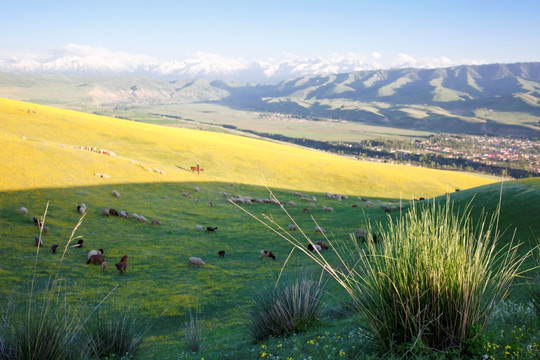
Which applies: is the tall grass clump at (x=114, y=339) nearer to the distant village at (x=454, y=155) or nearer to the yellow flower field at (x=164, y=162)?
the yellow flower field at (x=164, y=162)

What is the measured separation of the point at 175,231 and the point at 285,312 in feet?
50.6

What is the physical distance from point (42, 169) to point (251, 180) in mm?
22473

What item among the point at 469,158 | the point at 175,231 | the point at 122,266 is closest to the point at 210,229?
the point at 175,231

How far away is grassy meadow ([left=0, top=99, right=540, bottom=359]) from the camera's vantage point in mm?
10188

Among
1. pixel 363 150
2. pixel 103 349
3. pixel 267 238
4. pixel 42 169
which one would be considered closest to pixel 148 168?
pixel 42 169

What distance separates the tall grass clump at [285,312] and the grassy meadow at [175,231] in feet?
1.07

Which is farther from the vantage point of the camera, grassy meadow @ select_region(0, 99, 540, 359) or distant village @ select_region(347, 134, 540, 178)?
distant village @ select_region(347, 134, 540, 178)

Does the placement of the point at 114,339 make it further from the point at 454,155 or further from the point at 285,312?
the point at 454,155

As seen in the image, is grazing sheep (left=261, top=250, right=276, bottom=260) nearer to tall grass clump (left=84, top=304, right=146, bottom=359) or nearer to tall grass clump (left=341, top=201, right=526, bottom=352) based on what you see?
tall grass clump (left=84, top=304, right=146, bottom=359)

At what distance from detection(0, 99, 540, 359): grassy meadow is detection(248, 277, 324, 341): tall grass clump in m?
0.33

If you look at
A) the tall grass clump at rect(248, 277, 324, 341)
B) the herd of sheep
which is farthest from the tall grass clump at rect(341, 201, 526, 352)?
the tall grass clump at rect(248, 277, 324, 341)

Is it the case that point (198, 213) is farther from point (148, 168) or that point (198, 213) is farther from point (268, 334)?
point (268, 334)

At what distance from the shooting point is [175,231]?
2227 cm

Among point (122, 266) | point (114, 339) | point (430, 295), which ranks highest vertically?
point (430, 295)
